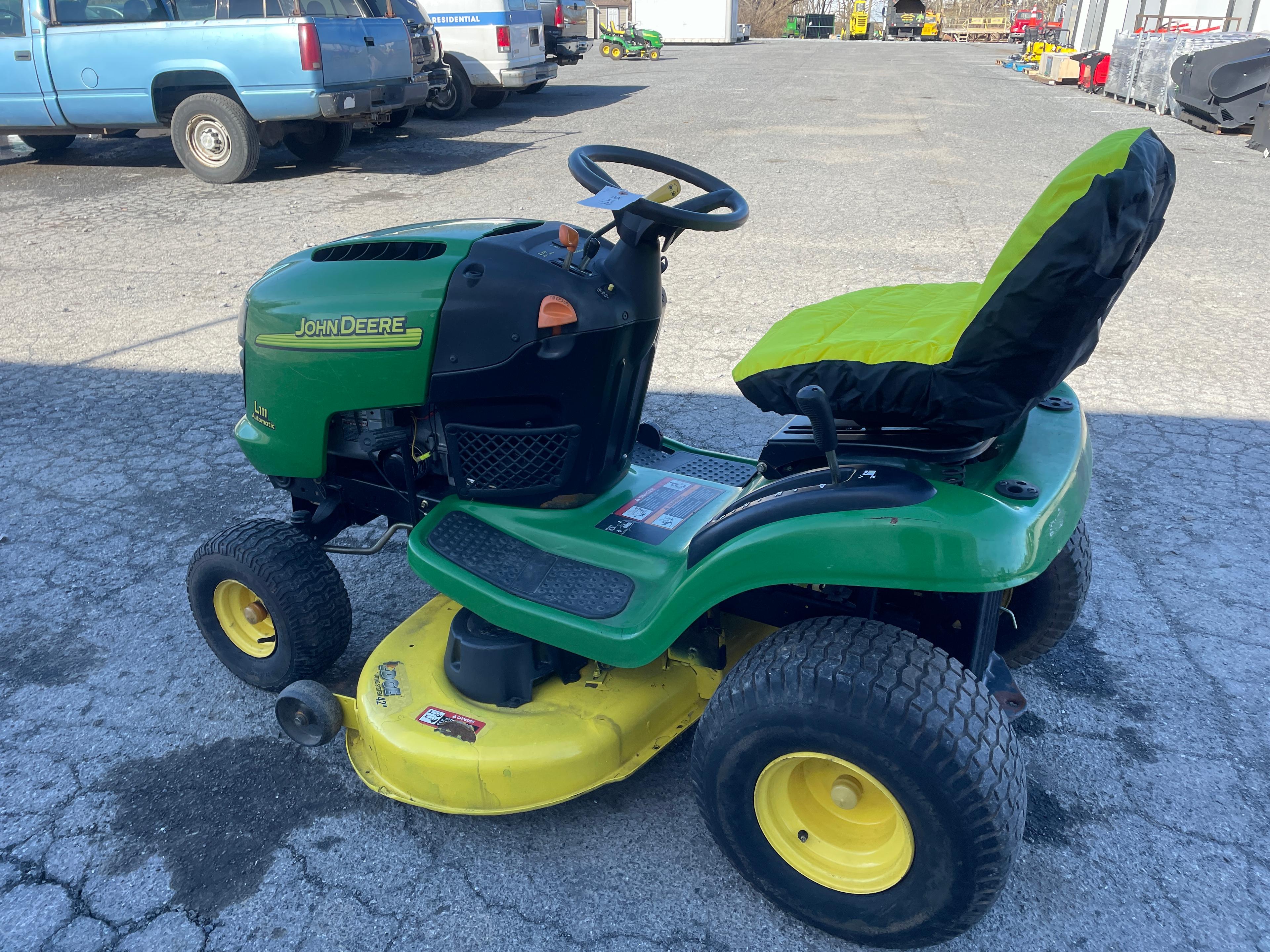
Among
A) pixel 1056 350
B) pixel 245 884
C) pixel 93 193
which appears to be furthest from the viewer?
pixel 93 193

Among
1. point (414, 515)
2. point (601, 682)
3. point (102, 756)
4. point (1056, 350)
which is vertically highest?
point (1056, 350)

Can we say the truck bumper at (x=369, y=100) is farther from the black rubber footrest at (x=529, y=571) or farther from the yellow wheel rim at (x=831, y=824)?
the yellow wheel rim at (x=831, y=824)

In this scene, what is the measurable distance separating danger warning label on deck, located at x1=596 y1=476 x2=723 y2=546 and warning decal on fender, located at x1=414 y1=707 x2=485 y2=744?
57cm

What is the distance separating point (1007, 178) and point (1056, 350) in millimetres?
8675

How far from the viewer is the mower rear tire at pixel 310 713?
7.73 ft

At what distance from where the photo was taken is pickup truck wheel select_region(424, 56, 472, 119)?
1274 cm

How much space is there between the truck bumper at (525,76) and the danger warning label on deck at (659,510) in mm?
11283

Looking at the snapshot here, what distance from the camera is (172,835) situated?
2.25m

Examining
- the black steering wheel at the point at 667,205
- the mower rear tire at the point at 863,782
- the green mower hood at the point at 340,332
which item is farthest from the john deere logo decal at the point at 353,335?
the mower rear tire at the point at 863,782

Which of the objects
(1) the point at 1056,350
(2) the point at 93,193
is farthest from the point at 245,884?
(2) the point at 93,193

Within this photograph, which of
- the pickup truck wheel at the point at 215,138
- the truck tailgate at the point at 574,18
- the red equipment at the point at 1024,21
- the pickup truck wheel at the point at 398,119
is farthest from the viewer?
the red equipment at the point at 1024,21

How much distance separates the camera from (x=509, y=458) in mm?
2447

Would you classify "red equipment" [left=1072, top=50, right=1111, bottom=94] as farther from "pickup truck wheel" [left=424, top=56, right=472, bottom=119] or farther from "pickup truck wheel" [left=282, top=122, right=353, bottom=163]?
"pickup truck wheel" [left=282, top=122, right=353, bottom=163]

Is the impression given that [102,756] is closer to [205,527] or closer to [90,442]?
→ [205,527]
